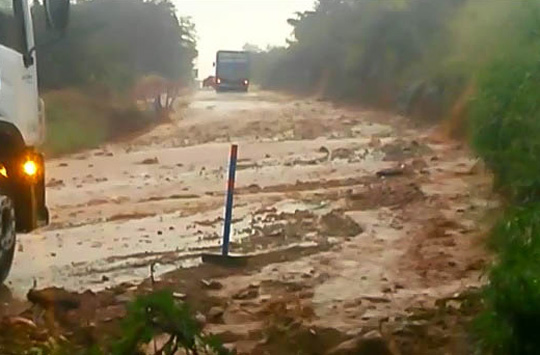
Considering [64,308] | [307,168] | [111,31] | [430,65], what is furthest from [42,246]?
[111,31]

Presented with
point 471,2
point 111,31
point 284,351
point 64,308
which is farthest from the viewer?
point 111,31

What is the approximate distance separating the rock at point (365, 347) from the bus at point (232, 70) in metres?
57.0

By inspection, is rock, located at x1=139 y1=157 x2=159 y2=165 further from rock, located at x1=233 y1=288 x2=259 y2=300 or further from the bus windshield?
the bus windshield

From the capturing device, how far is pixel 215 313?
831 centimetres

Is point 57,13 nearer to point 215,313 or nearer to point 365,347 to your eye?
point 215,313

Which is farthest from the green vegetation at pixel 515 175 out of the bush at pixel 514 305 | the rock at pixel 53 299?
the rock at pixel 53 299

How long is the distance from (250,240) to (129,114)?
23281 millimetres

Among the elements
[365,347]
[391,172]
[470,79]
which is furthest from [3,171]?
[470,79]

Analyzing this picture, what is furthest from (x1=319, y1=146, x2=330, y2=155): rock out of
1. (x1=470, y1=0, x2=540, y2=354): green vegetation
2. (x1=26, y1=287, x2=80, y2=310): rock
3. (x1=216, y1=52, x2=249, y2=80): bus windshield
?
(x1=216, y1=52, x2=249, y2=80): bus windshield

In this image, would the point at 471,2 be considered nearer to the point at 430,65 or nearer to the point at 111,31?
the point at 430,65

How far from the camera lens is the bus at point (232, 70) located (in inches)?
2507

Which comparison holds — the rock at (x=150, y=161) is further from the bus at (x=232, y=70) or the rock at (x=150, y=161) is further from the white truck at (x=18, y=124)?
the bus at (x=232, y=70)

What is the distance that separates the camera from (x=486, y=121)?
1424 centimetres

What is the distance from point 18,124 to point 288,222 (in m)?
5.94
